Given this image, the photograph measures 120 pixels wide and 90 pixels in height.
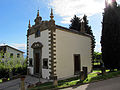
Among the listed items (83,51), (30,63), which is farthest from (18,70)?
(83,51)

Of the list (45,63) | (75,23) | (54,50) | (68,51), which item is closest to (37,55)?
(45,63)

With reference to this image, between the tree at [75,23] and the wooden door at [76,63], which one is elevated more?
the tree at [75,23]

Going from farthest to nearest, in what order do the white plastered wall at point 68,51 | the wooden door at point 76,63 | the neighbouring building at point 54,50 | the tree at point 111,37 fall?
the tree at point 111,37 → the wooden door at point 76,63 → the white plastered wall at point 68,51 → the neighbouring building at point 54,50

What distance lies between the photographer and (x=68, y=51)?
12.4 m

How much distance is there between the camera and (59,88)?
7875 millimetres

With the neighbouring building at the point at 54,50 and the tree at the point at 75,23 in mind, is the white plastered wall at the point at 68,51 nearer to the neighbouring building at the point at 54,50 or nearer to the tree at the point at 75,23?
the neighbouring building at the point at 54,50

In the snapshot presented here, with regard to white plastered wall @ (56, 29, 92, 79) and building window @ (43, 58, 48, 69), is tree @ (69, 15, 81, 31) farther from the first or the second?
building window @ (43, 58, 48, 69)

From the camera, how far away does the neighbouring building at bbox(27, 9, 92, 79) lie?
11.0m

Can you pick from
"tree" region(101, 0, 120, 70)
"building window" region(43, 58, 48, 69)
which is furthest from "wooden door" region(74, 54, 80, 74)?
"building window" region(43, 58, 48, 69)

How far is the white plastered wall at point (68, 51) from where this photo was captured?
11328 mm

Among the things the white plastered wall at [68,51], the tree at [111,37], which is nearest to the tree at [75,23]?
the tree at [111,37]

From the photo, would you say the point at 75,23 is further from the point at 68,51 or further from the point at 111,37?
the point at 68,51

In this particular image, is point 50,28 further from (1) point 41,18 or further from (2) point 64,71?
(2) point 64,71

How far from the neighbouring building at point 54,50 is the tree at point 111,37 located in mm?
2482
